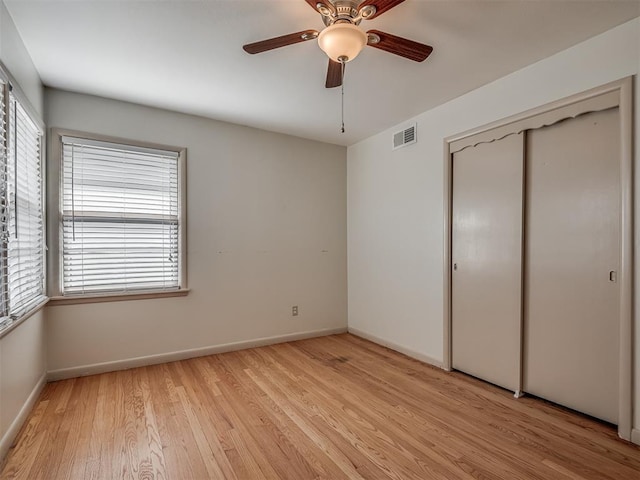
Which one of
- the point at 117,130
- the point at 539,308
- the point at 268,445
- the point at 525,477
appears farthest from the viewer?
the point at 117,130

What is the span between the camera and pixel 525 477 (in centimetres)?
174

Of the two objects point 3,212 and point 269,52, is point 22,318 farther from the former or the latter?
point 269,52

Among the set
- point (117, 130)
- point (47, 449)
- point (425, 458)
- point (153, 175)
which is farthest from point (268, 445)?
point (117, 130)

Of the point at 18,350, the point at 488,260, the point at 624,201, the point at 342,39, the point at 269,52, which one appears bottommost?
the point at 18,350

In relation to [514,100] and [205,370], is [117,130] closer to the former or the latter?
[205,370]

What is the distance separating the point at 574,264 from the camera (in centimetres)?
234

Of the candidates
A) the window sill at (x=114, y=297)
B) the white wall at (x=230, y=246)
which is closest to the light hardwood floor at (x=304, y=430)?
the white wall at (x=230, y=246)

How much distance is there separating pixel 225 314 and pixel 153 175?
1.62 m

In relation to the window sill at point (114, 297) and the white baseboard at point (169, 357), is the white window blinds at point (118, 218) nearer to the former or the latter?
the window sill at point (114, 297)

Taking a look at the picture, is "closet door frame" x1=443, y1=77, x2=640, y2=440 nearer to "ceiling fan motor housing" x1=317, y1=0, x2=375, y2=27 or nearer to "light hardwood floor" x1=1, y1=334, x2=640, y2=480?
"light hardwood floor" x1=1, y1=334, x2=640, y2=480

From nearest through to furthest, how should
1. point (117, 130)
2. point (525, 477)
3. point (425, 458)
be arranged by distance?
point (525, 477) → point (425, 458) → point (117, 130)

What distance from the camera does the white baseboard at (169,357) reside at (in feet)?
9.83

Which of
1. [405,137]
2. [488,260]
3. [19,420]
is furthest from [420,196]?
[19,420]

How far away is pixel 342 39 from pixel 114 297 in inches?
115
